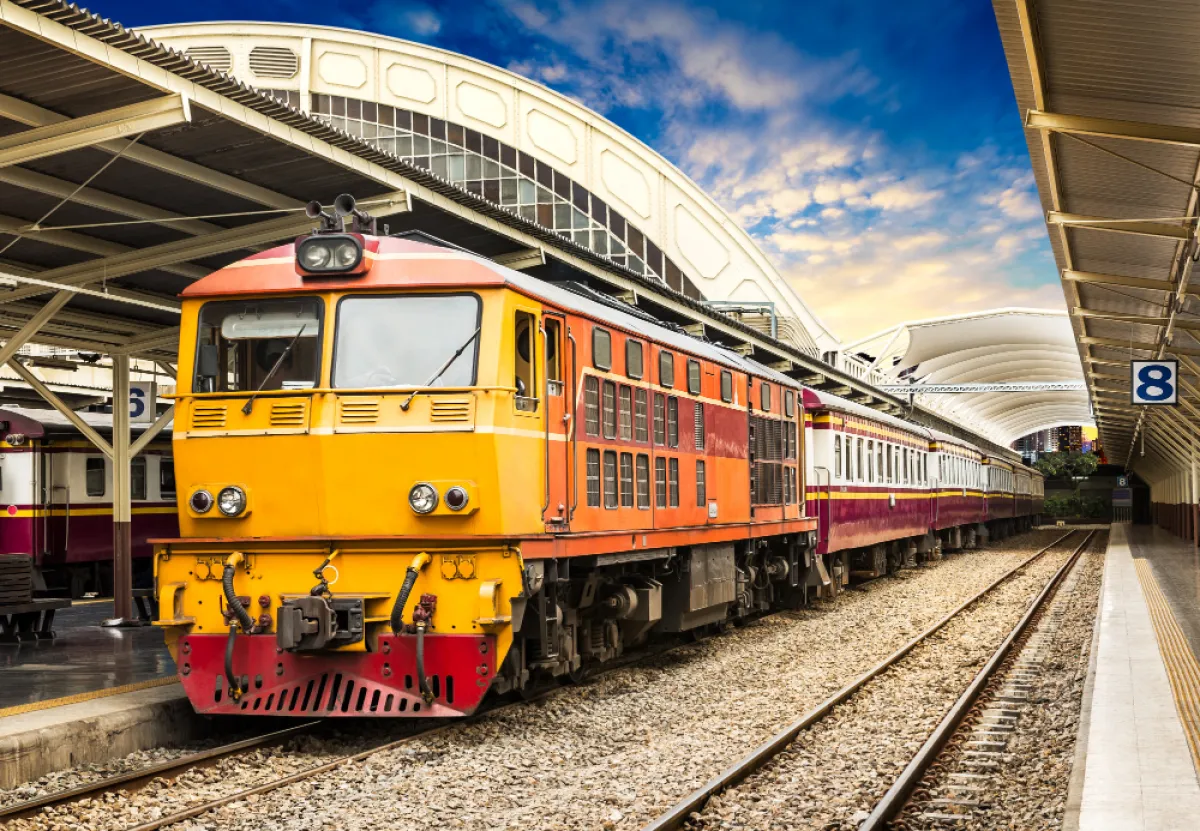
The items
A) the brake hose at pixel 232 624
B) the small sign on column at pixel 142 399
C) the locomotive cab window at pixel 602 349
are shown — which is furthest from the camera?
the small sign on column at pixel 142 399

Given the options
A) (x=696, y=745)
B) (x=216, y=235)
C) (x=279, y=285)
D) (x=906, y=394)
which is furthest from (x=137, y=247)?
(x=906, y=394)

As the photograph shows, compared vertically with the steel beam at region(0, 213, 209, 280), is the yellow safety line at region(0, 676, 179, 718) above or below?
below

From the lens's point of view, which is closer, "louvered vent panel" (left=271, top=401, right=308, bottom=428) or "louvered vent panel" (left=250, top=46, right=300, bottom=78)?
"louvered vent panel" (left=271, top=401, right=308, bottom=428)

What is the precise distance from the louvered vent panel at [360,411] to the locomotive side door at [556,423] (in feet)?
4.73

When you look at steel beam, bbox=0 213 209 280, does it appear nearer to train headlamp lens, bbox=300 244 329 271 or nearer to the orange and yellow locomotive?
the orange and yellow locomotive

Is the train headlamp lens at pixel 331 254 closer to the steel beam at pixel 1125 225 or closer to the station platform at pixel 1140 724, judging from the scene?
the station platform at pixel 1140 724

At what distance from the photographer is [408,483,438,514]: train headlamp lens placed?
31.3 ft

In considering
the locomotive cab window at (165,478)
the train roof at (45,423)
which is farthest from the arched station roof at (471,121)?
the locomotive cab window at (165,478)

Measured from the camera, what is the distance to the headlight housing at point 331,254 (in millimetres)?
9898

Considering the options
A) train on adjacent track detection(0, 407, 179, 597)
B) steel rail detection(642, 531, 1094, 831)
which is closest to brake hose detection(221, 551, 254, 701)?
steel rail detection(642, 531, 1094, 831)

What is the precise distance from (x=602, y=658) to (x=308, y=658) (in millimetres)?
3849

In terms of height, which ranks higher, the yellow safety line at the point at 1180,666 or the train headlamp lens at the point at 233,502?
the train headlamp lens at the point at 233,502

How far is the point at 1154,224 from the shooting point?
14625 mm

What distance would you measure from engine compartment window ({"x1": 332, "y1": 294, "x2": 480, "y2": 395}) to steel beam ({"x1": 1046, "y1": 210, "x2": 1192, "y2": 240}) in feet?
27.8
